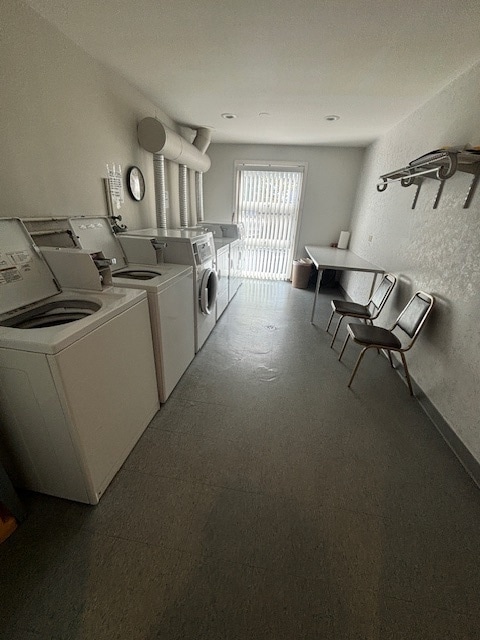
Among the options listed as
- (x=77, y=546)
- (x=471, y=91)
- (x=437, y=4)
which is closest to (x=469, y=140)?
(x=471, y=91)

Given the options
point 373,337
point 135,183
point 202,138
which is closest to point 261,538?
point 373,337

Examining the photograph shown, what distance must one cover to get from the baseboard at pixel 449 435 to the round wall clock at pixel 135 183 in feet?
10.5

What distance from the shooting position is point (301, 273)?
16.2 feet

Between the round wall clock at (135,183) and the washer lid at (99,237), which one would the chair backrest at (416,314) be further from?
the round wall clock at (135,183)

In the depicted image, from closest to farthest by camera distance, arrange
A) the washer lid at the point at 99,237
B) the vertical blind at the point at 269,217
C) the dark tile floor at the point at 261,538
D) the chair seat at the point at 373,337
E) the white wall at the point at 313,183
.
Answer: the dark tile floor at the point at 261,538 → the washer lid at the point at 99,237 → the chair seat at the point at 373,337 → the white wall at the point at 313,183 → the vertical blind at the point at 269,217

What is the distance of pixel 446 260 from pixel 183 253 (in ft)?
6.95

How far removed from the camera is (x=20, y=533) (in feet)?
3.97

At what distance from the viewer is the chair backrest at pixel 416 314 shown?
2.05 metres

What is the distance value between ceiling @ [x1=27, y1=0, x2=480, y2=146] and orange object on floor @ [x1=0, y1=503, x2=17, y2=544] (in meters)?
2.66

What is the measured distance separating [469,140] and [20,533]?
3.62 metres

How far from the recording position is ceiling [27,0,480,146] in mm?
1431

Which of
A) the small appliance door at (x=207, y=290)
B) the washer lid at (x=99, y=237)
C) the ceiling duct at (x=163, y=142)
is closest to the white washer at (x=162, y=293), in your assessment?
the washer lid at (x=99, y=237)

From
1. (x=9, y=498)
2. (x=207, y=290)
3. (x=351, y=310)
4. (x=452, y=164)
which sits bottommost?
(x=9, y=498)

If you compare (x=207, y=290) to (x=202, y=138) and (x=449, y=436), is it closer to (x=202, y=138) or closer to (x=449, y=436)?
(x=449, y=436)
